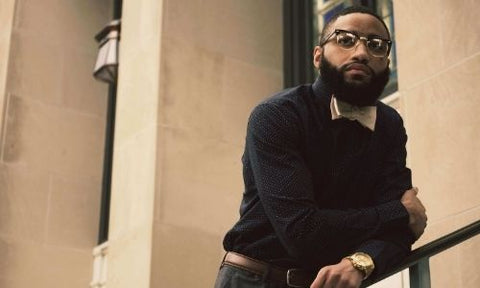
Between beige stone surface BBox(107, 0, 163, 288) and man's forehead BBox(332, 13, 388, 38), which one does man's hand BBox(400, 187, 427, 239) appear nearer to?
man's forehead BBox(332, 13, 388, 38)

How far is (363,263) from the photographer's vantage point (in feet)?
12.0

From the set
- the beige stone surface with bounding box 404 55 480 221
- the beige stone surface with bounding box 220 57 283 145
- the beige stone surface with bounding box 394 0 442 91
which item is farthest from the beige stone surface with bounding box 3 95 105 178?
the beige stone surface with bounding box 404 55 480 221

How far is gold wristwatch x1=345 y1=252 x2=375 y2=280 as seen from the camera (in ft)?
12.0

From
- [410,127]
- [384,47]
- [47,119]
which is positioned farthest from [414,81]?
[47,119]

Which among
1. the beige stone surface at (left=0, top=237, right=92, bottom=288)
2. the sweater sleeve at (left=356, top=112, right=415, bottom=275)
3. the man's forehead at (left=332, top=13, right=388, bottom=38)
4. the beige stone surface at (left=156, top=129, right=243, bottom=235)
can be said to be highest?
the beige stone surface at (left=156, top=129, right=243, bottom=235)

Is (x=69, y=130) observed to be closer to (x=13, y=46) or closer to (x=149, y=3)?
(x=13, y=46)

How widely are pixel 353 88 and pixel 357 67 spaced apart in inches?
3.5

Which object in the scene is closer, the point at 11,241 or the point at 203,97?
the point at 203,97

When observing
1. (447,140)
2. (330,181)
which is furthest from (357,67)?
(447,140)

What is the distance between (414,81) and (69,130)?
17.7 feet

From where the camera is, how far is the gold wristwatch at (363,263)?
365 cm

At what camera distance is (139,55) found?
353 inches

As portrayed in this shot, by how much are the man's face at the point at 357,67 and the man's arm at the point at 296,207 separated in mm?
242

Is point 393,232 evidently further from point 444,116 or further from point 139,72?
point 139,72
